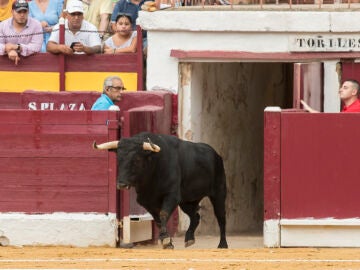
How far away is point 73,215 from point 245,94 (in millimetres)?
4785

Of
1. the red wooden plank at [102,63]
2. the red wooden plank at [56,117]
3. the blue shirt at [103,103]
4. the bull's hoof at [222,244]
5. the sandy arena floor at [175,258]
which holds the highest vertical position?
the red wooden plank at [102,63]

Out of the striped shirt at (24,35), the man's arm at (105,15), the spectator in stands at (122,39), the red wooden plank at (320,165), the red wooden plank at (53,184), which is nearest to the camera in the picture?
the red wooden plank at (320,165)

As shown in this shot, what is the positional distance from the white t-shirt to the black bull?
2635 millimetres

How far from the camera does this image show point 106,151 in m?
14.6

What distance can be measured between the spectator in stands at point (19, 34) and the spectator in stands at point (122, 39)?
0.81m

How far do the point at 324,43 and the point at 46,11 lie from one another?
3308mm

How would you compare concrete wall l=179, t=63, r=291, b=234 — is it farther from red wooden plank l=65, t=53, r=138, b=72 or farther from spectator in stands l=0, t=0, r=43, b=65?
spectator in stands l=0, t=0, r=43, b=65

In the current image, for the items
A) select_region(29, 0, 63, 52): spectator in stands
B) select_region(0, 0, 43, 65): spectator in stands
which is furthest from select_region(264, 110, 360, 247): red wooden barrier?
select_region(29, 0, 63, 52): spectator in stands

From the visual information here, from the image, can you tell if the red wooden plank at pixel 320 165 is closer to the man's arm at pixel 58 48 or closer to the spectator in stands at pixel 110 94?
the spectator in stands at pixel 110 94

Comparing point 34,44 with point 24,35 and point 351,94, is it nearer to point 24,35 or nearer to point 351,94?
point 24,35

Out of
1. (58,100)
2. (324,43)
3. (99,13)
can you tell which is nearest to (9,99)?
(99,13)

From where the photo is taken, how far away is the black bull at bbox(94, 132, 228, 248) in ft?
44.8

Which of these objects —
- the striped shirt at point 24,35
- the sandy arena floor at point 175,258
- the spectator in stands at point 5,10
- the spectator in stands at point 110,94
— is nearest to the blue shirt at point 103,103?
the spectator in stands at point 110,94

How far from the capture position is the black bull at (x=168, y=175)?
13.6m
